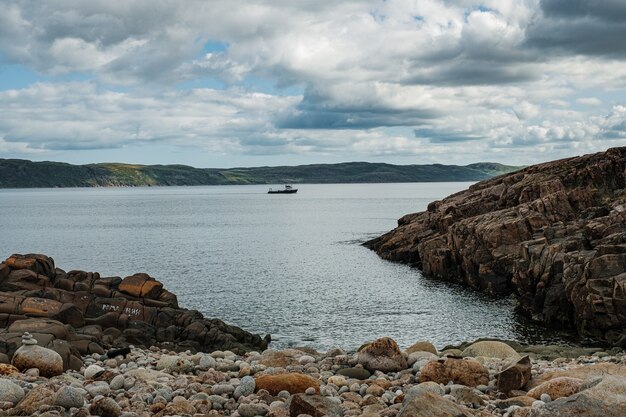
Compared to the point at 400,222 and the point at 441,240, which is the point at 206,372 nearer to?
the point at 441,240

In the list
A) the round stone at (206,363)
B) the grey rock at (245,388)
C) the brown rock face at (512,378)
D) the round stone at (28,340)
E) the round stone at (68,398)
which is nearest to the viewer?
the round stone at (68,398)

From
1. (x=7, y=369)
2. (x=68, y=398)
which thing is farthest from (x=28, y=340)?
(x=68, y=398)

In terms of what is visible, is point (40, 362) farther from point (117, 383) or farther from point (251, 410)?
point (251, 410)

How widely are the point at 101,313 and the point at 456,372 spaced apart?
26.2 metres

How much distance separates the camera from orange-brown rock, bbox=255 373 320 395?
812 inches

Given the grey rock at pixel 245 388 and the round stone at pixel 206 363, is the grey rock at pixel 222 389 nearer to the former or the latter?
the grey rock at pixel 245 388

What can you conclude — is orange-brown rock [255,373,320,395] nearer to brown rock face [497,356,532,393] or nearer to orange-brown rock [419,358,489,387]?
orange-brown rock [419,358,489,387]

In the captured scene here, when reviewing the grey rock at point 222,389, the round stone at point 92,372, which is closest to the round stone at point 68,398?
the grey rock at point 222,389

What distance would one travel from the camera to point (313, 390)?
65.7ft

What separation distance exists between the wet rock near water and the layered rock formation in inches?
340

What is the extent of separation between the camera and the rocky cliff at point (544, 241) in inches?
1703

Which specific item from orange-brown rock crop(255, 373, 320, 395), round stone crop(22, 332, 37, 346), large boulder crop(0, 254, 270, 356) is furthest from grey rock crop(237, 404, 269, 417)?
large boulder crop(0, 254, 270, 356)

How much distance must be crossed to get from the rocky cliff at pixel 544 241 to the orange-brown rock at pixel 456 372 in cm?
2026

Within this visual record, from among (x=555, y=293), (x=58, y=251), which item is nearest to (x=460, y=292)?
(x=555, y=293)
